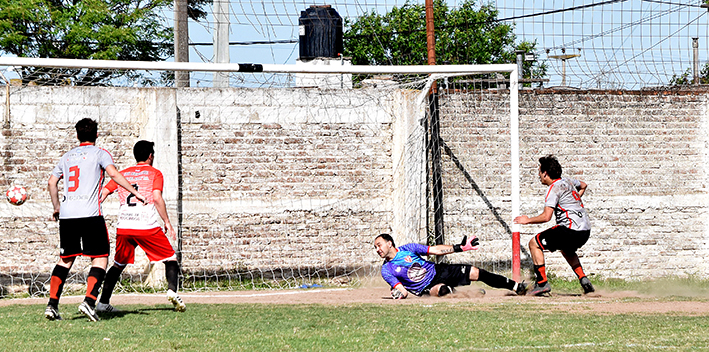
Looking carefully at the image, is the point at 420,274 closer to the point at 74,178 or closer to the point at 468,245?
the point at 468,245

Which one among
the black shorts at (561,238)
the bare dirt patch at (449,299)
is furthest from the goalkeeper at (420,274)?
the black shorts at (561,238)

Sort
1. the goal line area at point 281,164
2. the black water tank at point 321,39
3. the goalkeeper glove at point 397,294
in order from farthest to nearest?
the black water tank at point 321,39 → the goal line area at point 281,164 → the goalkeeper glove at point 397,294

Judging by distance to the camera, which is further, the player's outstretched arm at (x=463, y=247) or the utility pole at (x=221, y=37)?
the utility pole at (x=221, y=37)

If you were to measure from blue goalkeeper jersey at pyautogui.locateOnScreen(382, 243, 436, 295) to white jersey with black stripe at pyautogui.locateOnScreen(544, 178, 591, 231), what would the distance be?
1.63 meters

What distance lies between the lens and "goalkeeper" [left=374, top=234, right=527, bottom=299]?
29.5 feet

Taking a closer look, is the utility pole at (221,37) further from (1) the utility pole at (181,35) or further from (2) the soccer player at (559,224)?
(2) the soccer player at (559,224)

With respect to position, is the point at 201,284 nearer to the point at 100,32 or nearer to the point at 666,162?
the point at 666,162

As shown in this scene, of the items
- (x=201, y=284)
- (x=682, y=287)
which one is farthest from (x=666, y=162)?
(x=201, y=284)

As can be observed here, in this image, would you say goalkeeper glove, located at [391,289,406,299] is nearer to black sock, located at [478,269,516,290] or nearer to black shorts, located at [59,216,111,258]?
black sock, located at [478,269,516,290]

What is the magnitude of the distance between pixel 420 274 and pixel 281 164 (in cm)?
308

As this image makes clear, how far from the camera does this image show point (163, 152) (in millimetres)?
10992

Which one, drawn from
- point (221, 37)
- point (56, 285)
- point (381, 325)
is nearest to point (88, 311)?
point (56, 285)

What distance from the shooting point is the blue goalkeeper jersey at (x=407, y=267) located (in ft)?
29.7

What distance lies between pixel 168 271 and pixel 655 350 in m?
4.44
